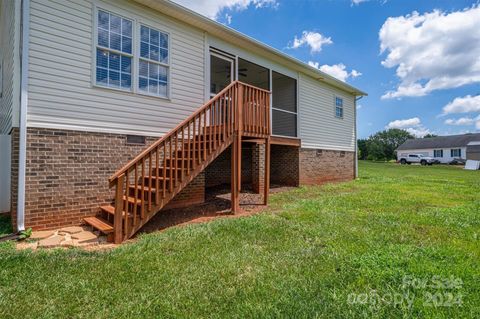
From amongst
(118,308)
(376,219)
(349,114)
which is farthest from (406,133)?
(118,308)

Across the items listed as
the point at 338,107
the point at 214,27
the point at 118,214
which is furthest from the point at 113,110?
the point at 338,107

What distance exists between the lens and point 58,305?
244 centimetres

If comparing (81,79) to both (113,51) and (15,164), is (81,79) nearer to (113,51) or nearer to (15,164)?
(113,51)

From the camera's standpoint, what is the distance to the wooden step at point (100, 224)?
170 inches

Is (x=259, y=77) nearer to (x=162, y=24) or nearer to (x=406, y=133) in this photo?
(x=162, y=24)

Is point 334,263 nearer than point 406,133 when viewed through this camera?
Yes

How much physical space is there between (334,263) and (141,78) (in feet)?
18.1

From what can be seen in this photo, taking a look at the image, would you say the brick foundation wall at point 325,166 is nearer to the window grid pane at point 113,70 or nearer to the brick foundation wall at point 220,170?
the brick foundation wall at point 220,170

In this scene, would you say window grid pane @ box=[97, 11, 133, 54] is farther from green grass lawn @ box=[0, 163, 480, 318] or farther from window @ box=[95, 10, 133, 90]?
green grass lawn @ box=[0, 163, 480, 318]

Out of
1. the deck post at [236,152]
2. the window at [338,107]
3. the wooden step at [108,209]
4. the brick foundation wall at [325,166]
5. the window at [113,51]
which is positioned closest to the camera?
the wooden step at [108,209]

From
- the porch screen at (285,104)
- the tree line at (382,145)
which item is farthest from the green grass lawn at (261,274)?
the tree line at (382,145)

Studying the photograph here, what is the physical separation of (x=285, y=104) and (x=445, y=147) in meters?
51.8

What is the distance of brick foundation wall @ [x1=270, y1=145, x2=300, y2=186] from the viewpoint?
10.5 metres

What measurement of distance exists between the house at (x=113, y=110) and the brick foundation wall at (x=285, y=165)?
3.65m
